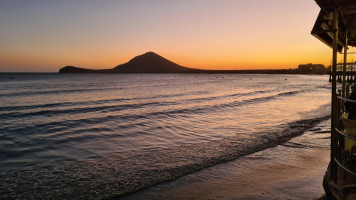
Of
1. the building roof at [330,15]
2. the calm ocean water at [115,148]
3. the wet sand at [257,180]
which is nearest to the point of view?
the building roof at [330,15]

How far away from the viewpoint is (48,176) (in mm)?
7516

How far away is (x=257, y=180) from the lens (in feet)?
22.7

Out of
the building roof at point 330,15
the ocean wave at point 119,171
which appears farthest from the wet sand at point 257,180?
the building roof at point 330,15

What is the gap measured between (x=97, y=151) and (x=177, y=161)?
3.33 meters

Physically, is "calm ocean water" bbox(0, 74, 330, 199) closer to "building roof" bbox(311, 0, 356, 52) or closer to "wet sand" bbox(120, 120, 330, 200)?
"wet sand" bbox(120, 120, 330, 200)

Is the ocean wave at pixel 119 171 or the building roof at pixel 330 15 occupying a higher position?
the building roof at pixel 330 15

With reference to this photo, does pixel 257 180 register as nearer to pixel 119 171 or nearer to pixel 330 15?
pixel 119 171

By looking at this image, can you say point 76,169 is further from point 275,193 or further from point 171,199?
point 275,193

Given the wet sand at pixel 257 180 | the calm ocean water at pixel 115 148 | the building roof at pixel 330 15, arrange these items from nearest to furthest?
1. the building roof at pixel 330 15
2. the wet sand at pixel 257 180
3. the calm ocean water at pixel 115 148

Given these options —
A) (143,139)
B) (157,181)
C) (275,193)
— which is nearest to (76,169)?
(157,181)

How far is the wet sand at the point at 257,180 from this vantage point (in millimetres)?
6082

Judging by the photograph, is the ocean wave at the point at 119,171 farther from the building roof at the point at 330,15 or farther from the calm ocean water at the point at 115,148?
the building roof at the point at 330,15

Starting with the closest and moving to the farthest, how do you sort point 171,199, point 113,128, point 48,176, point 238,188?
point 171,199
point 238,188
point 48,176
point 113,128

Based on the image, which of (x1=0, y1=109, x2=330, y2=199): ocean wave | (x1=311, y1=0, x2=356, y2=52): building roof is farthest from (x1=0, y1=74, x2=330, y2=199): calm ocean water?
(x1=311, y1=0, x2=356, y2=52): building roof
